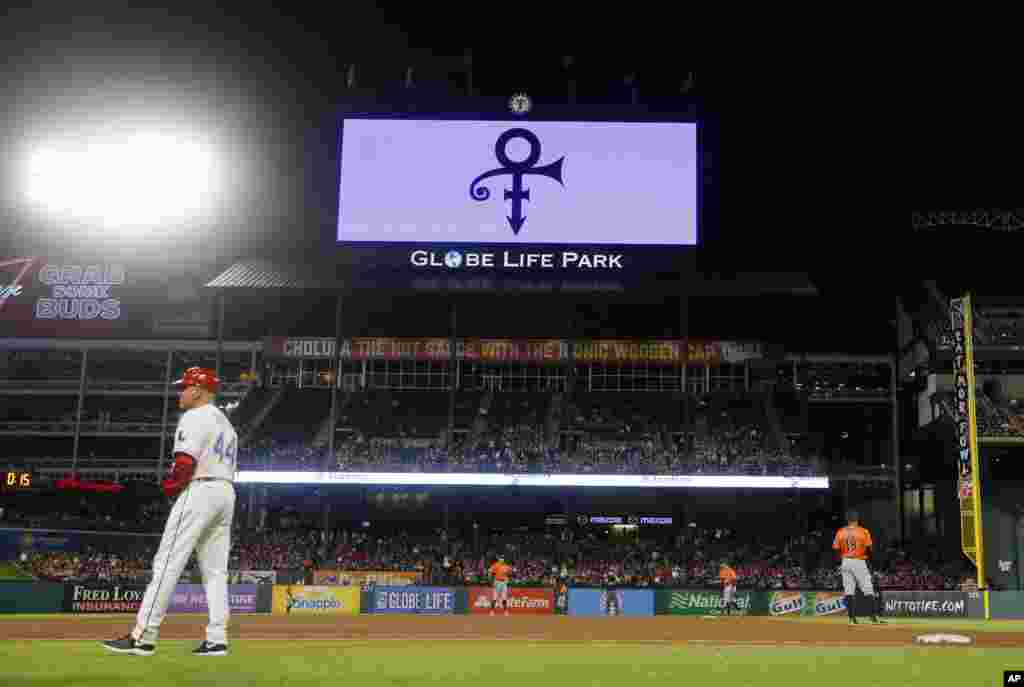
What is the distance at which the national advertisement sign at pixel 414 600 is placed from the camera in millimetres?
29047

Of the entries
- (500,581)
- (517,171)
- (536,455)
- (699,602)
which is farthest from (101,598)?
(517,171)

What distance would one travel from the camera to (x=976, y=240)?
4084 cm

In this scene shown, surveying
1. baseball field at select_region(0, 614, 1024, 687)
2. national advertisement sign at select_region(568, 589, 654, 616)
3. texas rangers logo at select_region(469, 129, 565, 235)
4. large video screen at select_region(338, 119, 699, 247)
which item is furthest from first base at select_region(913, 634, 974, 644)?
texas rangers logo at select_region(469, 129, 565, 235)

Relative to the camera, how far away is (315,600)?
28.6m

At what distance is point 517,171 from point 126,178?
48.0 feet

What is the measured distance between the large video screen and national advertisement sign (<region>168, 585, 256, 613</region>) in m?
13.9

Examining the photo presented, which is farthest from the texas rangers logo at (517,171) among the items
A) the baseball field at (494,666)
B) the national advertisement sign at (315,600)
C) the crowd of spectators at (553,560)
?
the baseball field at (494,666)

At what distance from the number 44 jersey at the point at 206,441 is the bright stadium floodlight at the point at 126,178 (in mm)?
29165

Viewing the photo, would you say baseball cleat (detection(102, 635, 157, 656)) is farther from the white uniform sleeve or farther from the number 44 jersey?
the white uniform sleeve

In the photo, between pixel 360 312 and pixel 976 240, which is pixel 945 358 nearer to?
pixel 976 240

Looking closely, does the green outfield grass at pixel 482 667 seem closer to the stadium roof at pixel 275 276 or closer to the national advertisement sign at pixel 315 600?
the national advertisement sign at pixel 315 600

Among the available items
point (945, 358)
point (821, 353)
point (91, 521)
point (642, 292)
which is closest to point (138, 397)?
point (91, 521)

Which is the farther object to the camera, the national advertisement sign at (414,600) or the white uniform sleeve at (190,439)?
the national advertisement sign at (414,600)

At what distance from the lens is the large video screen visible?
3603 cm
